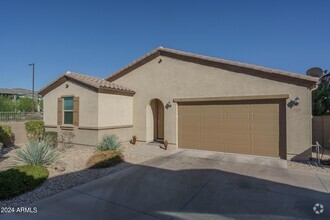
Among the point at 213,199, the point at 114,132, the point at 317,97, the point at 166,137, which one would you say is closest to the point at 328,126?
the point at 317,97

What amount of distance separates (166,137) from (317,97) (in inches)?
496

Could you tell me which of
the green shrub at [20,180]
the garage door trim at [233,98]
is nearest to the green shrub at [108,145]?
the green shrub at [20,180]

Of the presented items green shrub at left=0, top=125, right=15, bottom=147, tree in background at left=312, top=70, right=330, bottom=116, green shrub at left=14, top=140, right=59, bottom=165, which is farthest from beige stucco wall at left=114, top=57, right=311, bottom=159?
tree in background at left=312, top=70, right=330, bottom=116

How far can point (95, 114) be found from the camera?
40.2 ft

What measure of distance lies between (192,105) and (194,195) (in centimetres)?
711

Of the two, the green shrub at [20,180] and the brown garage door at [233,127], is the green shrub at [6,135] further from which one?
the brown garage door at [233,127]

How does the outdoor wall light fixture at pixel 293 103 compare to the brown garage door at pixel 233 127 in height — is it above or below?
above

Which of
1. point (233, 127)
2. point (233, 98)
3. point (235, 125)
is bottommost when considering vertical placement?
point (233, 127)

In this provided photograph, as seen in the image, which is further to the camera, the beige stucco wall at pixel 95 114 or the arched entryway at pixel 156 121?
the arched entryway at pixel 156 121

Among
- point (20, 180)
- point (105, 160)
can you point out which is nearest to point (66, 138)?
point (105, 160)

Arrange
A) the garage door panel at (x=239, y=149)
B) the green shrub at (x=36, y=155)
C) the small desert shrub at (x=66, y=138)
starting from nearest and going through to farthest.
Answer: the green shrub at (x=36, y=155)
the garage door panel at (x=239, y=149)
the small desert shrub at (x=66, y=138)

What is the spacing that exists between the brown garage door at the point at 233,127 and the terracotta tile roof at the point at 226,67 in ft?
4.26

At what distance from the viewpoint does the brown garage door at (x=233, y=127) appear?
10125 mm

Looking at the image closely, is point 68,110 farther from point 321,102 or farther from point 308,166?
point 321,102
